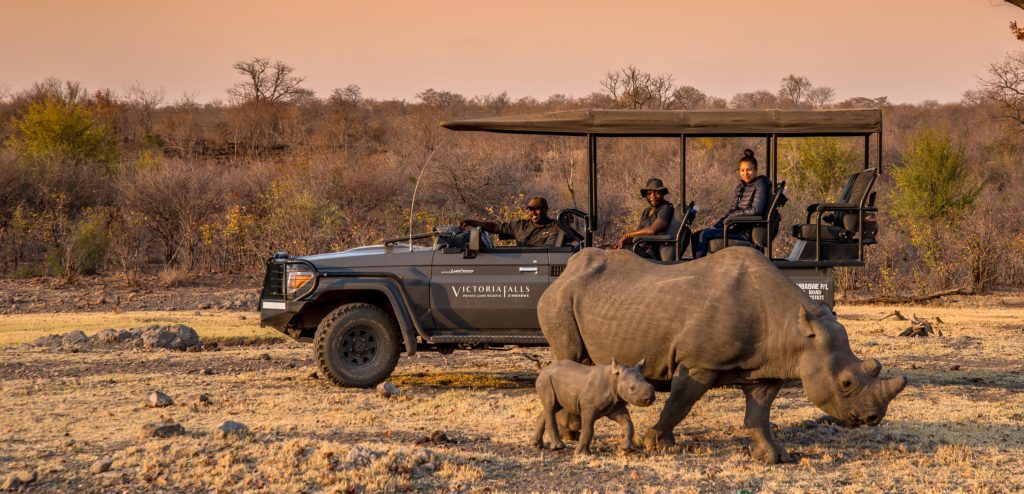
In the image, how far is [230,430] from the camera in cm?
833

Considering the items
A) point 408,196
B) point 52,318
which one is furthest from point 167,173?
point 52,318

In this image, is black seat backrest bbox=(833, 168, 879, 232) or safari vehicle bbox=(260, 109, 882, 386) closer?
black seat backrest bbox=(833, 168, 879, 232)

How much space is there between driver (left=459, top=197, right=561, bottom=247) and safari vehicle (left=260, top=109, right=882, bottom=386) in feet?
0.63

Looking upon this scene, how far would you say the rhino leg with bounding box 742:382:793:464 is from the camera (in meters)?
7.86

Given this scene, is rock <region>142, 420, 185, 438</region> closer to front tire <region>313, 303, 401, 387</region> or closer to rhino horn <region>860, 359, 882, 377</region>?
front tire <region>313, 303, 401, 387</region>

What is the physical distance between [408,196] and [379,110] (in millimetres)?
38405

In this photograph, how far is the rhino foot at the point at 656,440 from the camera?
812cm

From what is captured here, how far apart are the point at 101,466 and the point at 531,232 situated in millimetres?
5307

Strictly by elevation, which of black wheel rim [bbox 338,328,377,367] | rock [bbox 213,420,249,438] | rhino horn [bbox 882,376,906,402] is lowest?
rock [bbox 213,420,249,438]

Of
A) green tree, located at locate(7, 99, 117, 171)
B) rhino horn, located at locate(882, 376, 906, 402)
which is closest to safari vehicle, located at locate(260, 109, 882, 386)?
rhino horn, located at locate(882, 376, 906, 402)

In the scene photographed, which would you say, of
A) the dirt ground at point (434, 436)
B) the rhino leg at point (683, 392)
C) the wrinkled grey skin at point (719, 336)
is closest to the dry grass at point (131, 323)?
the dirt ground at point (434, 436)

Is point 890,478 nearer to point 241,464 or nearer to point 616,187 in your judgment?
point 241,464

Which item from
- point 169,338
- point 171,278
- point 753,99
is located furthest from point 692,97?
point 169,338

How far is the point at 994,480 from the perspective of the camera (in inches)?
293
